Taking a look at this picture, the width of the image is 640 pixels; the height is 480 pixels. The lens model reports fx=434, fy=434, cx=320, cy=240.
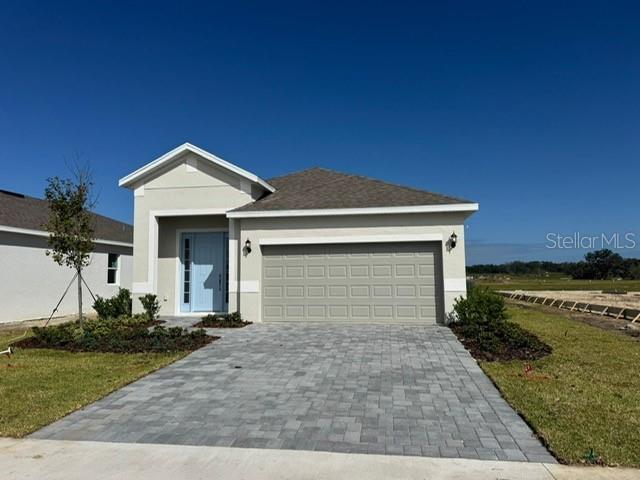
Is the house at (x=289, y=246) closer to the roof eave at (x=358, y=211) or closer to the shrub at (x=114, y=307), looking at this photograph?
the roof eave at (x=358, y=211)

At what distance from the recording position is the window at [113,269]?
66.0ft

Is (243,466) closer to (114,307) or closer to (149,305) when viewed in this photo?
(149,305)

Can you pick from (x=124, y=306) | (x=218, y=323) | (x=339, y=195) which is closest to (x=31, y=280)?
(x=124, y=306)

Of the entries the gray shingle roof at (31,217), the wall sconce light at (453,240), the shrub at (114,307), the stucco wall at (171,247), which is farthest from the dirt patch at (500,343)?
the gray shingle roof at (31,217)

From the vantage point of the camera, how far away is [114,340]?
9.77m

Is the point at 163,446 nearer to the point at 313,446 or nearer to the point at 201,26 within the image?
the point at 313,446

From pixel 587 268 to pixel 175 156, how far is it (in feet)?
306

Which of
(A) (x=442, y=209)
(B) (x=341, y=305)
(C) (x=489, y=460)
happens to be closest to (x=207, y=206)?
(B) (x=341, y=305)

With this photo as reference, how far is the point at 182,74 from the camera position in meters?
16.0

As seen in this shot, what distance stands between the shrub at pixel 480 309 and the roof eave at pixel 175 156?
7.40m

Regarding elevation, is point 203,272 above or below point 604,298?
above

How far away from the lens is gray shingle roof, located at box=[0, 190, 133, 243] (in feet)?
51.9

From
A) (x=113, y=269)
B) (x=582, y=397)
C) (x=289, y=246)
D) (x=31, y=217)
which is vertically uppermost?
(x=31, y=217)

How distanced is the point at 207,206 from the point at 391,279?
6383mm
